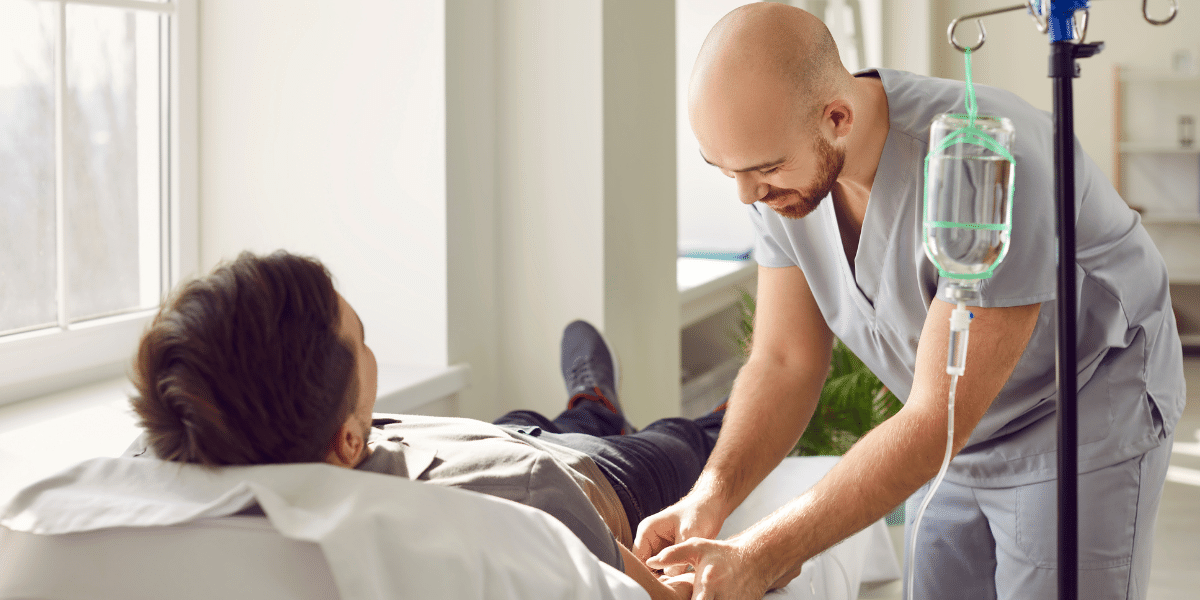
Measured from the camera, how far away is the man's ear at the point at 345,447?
98 cm

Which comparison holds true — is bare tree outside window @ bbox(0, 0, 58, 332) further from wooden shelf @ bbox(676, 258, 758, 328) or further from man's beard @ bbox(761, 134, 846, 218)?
wooden shelf @ bbox(676, 258, 758, 328)

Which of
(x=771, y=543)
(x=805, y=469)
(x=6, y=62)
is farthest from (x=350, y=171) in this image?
(x=771, y=543)

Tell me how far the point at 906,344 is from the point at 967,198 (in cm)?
37

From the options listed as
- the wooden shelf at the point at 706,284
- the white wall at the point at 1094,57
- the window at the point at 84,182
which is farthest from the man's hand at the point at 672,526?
the white wall at the point at 1094,57

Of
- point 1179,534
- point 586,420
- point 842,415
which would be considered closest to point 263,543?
point 586,420

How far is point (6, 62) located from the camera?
1.63 metres

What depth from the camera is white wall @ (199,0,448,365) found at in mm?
1910

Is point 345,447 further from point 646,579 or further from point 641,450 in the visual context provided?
point 641,450

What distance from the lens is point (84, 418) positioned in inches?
60.8

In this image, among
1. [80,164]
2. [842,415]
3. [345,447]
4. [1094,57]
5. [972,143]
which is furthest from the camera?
[1094,57]

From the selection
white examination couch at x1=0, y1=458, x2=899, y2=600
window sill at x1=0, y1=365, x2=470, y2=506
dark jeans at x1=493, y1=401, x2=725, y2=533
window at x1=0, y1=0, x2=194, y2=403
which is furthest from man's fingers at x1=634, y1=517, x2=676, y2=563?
window at x1=0, y1=0, x2=194, y2=403

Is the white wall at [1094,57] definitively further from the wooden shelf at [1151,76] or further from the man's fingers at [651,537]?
the man's fingers at [651,537]

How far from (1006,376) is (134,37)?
1.71 meters

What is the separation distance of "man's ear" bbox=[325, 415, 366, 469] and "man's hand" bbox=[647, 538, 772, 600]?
358 millimetres
